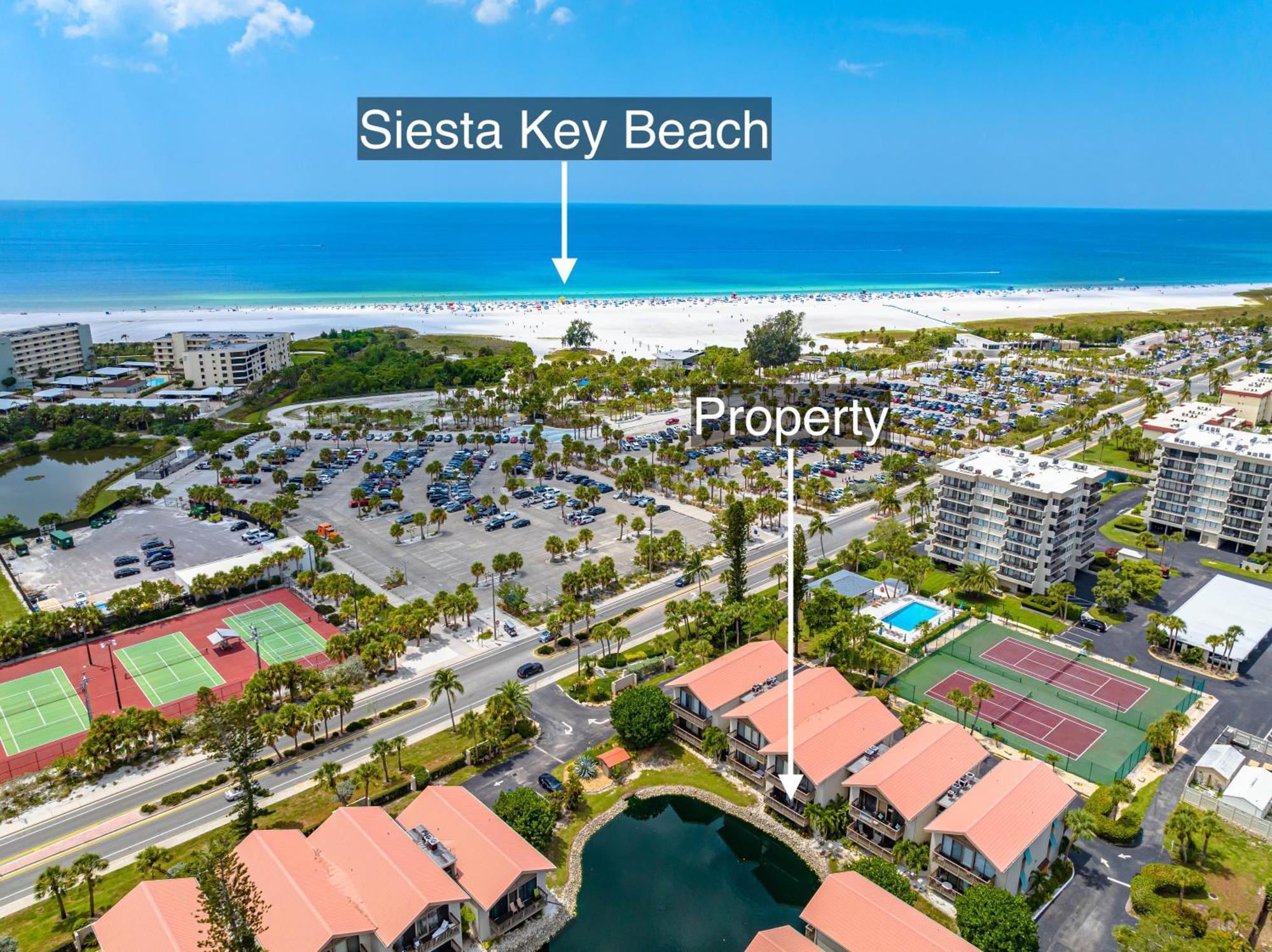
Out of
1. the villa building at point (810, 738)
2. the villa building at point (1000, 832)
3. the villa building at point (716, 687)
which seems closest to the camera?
the villa building at point (1000, 832)

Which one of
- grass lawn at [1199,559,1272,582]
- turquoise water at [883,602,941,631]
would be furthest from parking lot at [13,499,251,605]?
grass lawn at [1199,559,1272,582]

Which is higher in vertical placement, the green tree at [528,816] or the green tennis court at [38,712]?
the green tree at [528,816]

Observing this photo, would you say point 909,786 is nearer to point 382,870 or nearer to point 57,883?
point 382,870

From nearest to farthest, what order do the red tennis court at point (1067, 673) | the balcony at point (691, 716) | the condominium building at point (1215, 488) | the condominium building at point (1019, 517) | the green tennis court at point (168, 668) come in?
1. the balcony at point (691, 716)
2. the red tennis court at point (1067, 673)
3. the green tennis court at point (168, 668)
4. the condominium building at point (1019, 517)
5. the condominium building at point (1215, 488)

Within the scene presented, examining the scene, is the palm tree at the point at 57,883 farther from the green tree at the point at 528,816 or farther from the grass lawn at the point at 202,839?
the green tree at the point at 528,816

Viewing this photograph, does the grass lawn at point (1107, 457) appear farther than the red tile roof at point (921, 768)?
Yes

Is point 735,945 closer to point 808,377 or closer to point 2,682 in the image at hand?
point 2,682

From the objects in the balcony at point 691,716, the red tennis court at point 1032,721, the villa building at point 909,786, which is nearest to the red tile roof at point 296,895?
the balcony at point 691,716
